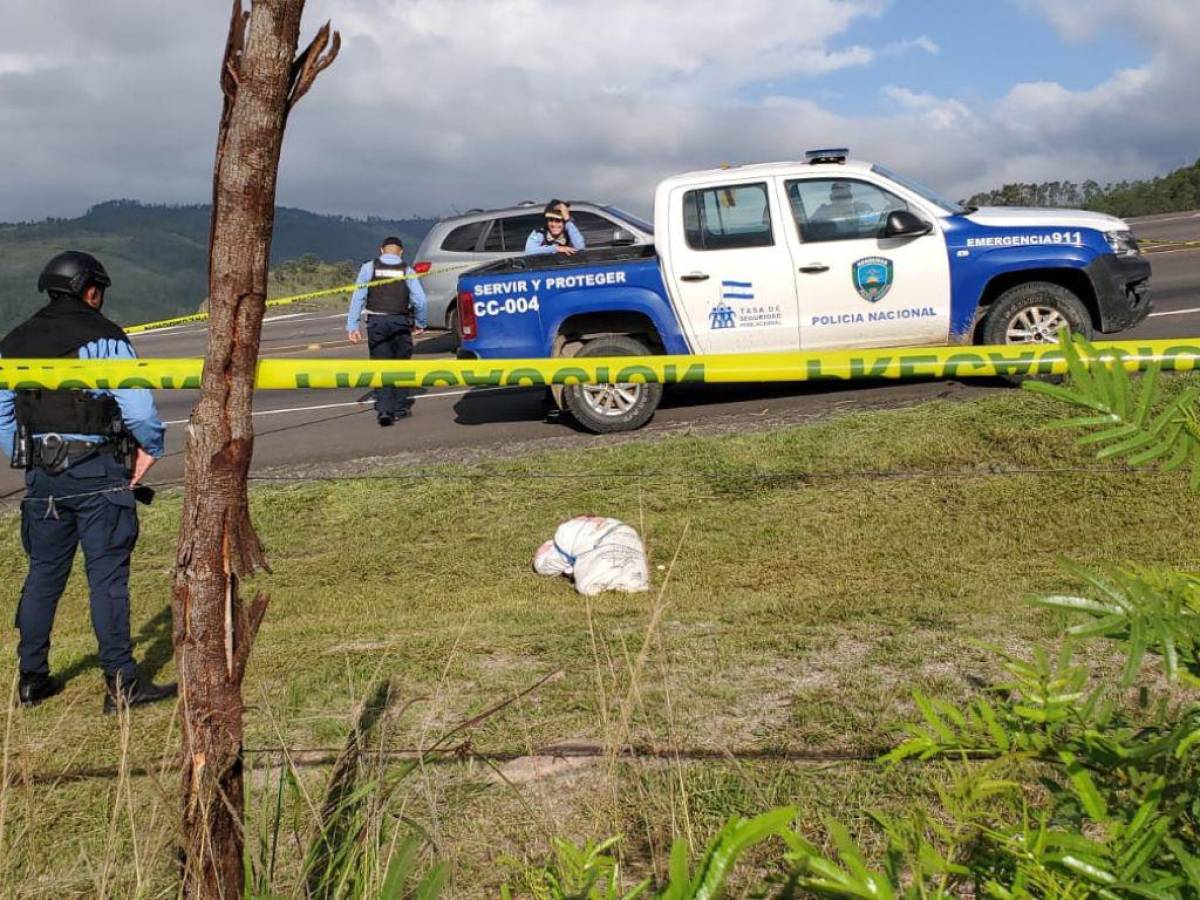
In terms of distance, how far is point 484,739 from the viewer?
3631mm

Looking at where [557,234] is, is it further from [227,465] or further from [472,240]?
[227,465]

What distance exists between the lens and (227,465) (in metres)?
2.06

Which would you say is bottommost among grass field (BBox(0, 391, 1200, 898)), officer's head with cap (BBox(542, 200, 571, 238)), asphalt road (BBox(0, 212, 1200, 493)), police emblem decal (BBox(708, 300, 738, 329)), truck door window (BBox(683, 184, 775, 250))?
grass field (BBox(0, 391, 1200, 898))

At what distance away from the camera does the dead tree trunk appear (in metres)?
1.89

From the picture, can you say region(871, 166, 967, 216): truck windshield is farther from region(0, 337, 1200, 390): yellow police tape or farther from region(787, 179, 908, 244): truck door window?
region(0, 337, 1200, 390): yellow police tape

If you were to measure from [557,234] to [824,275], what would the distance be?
357cm

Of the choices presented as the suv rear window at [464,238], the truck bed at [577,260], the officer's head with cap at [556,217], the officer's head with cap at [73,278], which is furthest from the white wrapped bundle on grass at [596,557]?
the suv rear window at [464,238]

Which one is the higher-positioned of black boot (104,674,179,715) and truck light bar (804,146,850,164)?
truck light bar (804,146,850,164)

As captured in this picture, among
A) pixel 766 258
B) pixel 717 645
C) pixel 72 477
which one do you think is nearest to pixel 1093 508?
pixel 717 645

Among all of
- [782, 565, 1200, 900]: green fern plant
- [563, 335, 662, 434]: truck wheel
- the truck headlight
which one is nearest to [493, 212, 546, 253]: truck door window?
[563, 335, 662, 434]: truck wheel

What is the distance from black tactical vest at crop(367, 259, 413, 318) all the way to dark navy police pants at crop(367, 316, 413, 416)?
0.08 m

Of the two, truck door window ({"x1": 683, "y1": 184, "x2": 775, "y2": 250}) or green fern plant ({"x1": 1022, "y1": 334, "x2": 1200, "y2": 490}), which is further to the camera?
truck door window ({"x1": 683, "y1": 184, "x2": 775, "y2": 250})

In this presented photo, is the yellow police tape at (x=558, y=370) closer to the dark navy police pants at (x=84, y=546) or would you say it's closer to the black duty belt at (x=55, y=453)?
the black duty belt at (x=55, y=453)

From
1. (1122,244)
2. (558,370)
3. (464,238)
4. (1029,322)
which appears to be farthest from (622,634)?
(464,238)
